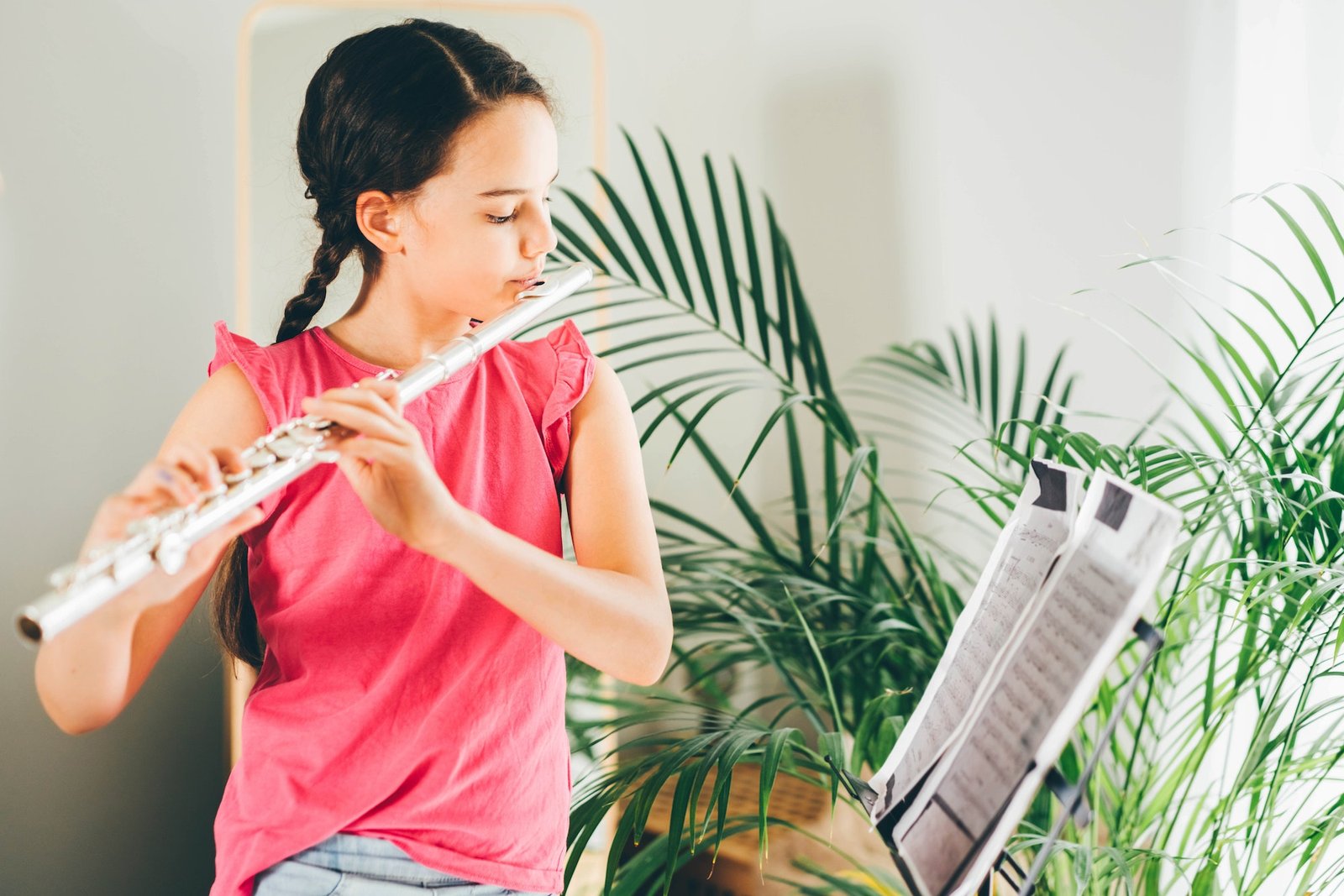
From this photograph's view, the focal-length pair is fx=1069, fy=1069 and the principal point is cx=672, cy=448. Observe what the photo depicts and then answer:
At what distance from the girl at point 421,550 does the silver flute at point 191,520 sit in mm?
23

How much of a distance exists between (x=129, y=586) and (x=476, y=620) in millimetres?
239

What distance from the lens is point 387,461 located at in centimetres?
62

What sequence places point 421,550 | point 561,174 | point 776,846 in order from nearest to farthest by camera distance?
point 421,550, point 776,846, point 561,174

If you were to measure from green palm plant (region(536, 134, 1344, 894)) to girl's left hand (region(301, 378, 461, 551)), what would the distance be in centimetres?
40

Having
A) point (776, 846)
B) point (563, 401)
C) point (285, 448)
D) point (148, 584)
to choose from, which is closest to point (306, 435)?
point (285, 448)

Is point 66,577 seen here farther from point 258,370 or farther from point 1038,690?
point 1038,690

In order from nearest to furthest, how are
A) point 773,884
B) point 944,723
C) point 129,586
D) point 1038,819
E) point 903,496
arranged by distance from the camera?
point 129,586 < point 944,723 < point 1038,819 < point 773,884 < point 903,496

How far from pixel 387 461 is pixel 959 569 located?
100 cm

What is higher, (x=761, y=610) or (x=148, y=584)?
(x=148, y=584)

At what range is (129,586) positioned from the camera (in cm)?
61

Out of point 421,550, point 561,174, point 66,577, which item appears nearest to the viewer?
point 66,577

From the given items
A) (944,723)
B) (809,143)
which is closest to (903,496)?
(809,143)

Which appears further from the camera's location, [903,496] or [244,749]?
→ [903,496]

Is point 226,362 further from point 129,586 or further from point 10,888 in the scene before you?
point 10,888
